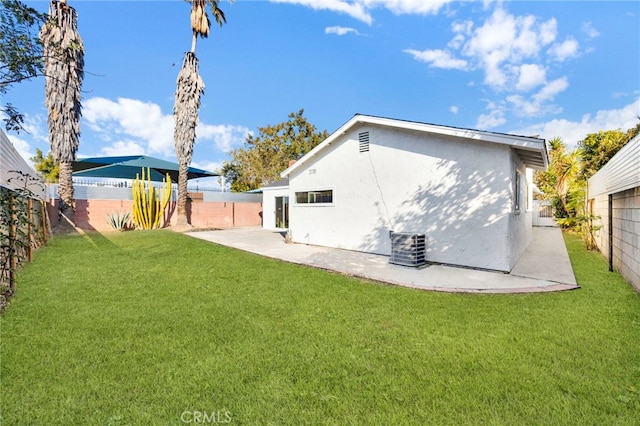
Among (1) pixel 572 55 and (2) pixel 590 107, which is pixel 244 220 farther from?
→ (2) pixel 590 107

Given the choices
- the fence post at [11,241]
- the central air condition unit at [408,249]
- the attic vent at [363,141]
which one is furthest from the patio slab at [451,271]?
the fence post at [11,241]

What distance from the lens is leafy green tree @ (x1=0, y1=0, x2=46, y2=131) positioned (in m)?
4.11

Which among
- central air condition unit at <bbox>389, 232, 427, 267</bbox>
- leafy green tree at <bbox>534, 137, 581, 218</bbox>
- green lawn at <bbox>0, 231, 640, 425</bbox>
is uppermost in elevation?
leafy green tree at <bbox>534, 137, 581, 218</bbox>

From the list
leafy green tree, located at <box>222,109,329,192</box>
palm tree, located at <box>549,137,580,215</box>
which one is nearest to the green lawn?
palm tree, located at <box>549,137,580,215</box>

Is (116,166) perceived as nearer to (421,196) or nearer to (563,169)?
(421,196)

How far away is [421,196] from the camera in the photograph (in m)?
9.60

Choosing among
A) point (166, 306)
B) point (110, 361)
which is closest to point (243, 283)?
point (166, 306)

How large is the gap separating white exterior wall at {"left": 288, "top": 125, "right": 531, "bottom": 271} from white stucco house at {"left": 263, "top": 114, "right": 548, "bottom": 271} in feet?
0.09

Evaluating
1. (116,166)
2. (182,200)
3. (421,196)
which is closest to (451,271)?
(421,196)

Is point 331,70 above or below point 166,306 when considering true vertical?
above

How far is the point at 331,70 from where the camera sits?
1953 cm

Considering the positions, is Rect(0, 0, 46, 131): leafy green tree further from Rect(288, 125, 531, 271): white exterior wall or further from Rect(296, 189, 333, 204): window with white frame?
Rect(296, 189, 333, 204): window with white frame

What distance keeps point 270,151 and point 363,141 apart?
73.2 ft

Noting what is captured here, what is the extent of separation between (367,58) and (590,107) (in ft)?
42.9
